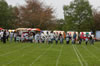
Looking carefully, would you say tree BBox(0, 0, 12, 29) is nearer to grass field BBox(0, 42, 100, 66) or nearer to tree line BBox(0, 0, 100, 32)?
tree line BBox(0, 0, 100, 32)

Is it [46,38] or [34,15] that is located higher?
[34,15]

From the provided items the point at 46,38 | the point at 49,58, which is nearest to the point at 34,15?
the point at 46,38

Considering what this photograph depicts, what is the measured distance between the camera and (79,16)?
8750cm

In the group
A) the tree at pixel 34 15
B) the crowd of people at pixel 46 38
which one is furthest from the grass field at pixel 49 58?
the tree at pixel 34 15

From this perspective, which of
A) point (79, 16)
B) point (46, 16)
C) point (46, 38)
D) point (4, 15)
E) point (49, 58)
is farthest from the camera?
point (79, 16)

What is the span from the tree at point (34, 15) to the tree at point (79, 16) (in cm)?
873

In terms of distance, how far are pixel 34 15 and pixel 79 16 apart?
19896 mm

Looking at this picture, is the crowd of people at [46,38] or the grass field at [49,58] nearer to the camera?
the grass field at [49,58]

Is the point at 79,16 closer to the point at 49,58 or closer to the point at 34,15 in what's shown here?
the point at 34,15

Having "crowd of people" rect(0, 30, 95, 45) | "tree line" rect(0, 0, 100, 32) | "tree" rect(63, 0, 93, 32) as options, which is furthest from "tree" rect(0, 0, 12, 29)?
"crowd of people" rect(0, 30, 95, 45)

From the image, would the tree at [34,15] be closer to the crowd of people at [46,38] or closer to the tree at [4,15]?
the tree at [4,15]

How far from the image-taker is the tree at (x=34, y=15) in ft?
253

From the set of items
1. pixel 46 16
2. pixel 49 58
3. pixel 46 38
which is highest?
pixel 46 16

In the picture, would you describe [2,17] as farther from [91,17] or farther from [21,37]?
[21,37]
